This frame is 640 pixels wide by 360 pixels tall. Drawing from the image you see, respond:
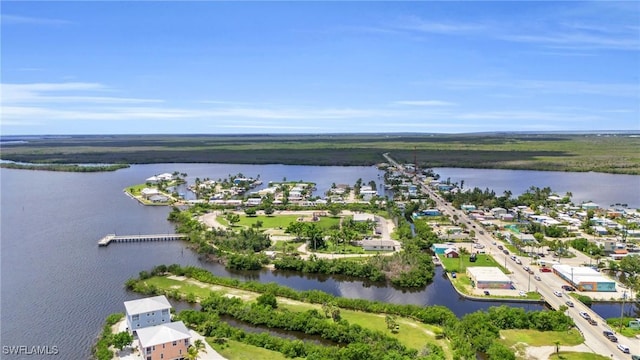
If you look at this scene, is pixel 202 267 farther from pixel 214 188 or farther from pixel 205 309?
pixel 214 188

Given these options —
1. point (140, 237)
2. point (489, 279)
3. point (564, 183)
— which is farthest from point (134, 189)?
point (564, 183)

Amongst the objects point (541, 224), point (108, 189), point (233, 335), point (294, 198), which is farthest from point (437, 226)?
point (108, 189)

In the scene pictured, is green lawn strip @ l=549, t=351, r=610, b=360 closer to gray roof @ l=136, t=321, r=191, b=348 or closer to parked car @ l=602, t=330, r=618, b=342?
parked car @ l=602, t=330, r=618, b=342

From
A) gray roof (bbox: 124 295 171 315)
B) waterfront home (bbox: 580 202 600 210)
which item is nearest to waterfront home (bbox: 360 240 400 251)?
gray roof (bbox: 124 295 171 315)

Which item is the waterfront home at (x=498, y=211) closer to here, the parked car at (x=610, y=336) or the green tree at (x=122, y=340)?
the parked car at (x=610, y=336)

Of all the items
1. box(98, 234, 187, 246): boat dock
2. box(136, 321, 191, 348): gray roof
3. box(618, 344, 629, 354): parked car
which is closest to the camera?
box(136, 321, 191, 348): gray roof

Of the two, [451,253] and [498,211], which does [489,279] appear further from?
[498,211]

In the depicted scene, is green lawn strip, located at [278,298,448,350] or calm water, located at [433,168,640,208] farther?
calm water, located at [433,168,640,208]
